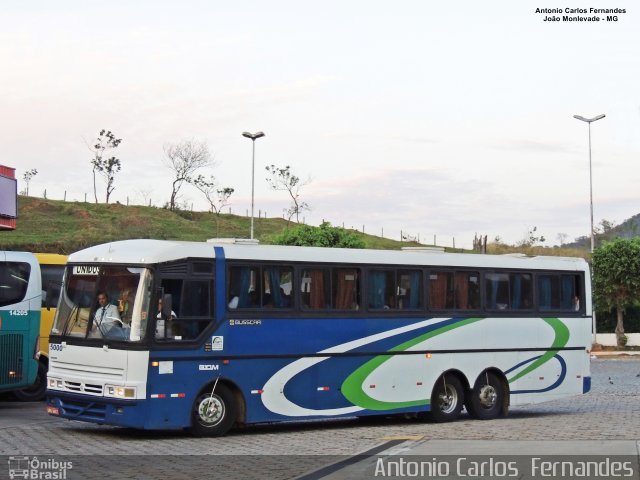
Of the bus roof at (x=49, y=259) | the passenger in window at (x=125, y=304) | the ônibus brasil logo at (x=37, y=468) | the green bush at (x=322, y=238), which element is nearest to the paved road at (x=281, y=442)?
the ônibus brasil logo at (x=37, y=468)

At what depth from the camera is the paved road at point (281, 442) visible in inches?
541

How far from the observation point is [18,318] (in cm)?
2231

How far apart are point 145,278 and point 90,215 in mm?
85154

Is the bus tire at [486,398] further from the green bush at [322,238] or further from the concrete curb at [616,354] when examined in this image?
the concrete curb at [616,354]

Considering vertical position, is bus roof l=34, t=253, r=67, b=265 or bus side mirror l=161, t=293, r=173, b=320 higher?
bus roof l=34, t=253, r=67, b=265

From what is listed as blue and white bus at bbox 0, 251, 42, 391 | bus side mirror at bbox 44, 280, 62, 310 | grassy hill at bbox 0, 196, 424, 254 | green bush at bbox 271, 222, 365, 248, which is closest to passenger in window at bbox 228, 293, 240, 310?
blue and white bus at bbox 0, 251, 42, 391

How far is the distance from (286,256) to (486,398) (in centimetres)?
562

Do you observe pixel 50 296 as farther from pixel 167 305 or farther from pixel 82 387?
pixel 167 305

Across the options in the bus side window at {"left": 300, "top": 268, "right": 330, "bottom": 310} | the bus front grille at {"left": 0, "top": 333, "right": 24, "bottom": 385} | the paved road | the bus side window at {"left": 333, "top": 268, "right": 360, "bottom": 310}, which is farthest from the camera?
the bus front grille at {"left": 0, "top": 333, "right": 24, "bottom": 385}

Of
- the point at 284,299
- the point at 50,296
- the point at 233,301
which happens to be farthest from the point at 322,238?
the point at 233,301

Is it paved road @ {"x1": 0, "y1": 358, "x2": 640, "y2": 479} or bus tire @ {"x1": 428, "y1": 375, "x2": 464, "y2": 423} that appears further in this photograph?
bus tire @ {"x1": 428, "y1": 375, "x2": 464, "y2": 423}

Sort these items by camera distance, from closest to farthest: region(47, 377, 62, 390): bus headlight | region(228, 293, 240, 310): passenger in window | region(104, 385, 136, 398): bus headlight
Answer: region(104, 385, 136, 398): bus headlight
region(47, 377, 62, 390): bus headlight
region(228, 293, 240, 310): passenger in window

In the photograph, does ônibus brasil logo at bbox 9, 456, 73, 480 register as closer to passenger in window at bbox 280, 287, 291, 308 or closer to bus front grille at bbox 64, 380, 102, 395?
bus front grille at bbox 64, 380, 102, 395

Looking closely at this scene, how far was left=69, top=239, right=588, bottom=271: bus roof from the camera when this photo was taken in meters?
17.5
